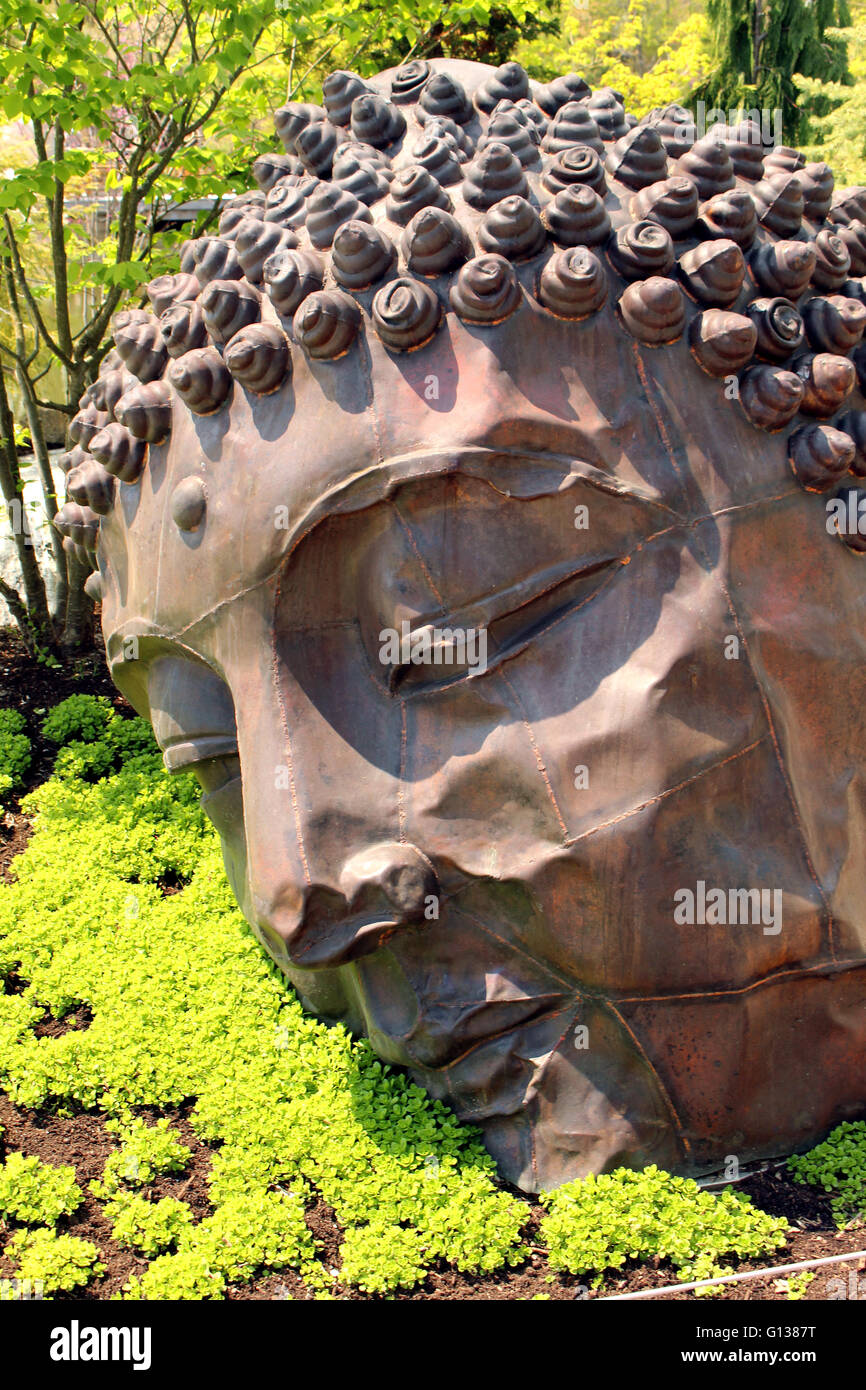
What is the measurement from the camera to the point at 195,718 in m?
4.60

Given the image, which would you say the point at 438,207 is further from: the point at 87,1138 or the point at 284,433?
the point at 87,1138

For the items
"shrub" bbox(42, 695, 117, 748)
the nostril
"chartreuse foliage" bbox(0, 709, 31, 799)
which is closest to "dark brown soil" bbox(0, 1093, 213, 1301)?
the nostril

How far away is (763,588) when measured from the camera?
3.88 meters

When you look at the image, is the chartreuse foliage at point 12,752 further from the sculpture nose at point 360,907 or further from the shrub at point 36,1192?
the sculpture nose at point 360,907

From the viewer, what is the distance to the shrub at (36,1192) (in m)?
4.32

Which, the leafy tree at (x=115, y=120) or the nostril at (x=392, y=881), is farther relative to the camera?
the leafy tree at (x=115, y=120)

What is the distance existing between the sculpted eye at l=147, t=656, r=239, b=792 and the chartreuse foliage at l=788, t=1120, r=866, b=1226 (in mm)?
2579

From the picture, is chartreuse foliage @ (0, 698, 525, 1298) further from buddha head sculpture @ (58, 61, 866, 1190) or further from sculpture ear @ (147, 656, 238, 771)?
sculpture ear @ (147, 656, 238, 771)

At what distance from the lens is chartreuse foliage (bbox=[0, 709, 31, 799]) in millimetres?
7299

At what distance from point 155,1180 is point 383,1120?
89cm

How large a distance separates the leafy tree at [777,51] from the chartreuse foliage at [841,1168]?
12218 mm

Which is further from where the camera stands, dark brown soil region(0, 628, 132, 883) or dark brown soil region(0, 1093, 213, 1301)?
dark brown soil region(0, 628, 132, 883)

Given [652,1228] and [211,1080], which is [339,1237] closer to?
[211,1080]

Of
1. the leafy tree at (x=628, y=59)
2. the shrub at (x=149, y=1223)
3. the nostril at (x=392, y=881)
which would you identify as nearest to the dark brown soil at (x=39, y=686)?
the shrub at (x=149, y=1223)
